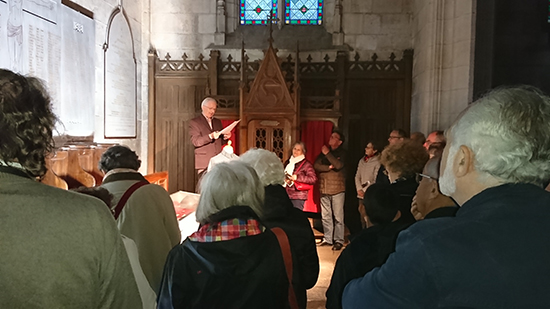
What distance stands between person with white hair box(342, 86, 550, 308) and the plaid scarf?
0.57 meters

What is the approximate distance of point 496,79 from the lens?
5703 mm

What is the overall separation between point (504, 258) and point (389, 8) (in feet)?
21.9

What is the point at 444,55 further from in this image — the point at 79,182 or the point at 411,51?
the point at 79,182

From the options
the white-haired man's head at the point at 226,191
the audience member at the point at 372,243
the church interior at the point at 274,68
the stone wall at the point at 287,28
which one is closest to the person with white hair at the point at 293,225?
the audience member at the point at 372,243

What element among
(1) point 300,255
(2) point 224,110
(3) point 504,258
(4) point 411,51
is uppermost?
(4) point 411,51

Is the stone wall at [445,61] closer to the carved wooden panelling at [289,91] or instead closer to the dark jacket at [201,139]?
the carved wooden panelling at [289,91]

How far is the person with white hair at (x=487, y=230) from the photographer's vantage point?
70 cm

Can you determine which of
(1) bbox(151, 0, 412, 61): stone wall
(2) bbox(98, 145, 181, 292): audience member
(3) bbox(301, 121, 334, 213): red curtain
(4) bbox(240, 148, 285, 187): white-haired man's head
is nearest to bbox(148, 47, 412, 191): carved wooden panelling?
(3) bbox(301, 121, 334, 213): red curtain

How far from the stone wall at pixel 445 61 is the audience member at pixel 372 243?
3.80m

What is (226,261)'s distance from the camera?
4.58 feet

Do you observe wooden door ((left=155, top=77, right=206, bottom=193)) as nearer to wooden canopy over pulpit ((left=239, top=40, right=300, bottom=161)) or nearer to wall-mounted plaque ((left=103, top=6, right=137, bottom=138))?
wall-mounted plaque ((left=103, top=6, right=137, bottom=138))

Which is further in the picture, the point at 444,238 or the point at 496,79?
the point at 496,79

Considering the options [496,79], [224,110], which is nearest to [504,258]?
[224,110]

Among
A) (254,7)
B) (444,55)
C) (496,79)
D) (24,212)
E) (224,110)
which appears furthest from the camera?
(254,7)
